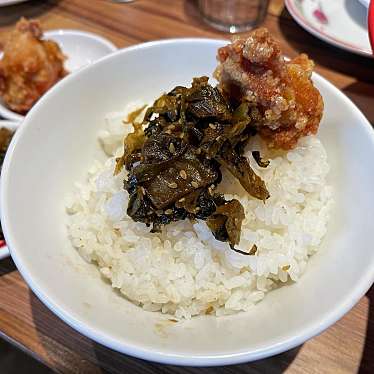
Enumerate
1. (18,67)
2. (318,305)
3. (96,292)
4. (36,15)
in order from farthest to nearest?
(36,15) < (18,67) < (96,292) < (318,305)

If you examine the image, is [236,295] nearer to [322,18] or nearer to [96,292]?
[96,292]

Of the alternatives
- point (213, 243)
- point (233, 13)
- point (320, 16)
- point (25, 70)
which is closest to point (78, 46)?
point (25, 70)

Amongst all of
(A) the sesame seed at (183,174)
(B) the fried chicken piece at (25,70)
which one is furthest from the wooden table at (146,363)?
(B) the fried chicken piece at (25,70)

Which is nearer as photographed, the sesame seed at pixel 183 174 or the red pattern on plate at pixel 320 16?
the sesame seed at pixel 183 174

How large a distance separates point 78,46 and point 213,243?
2.08m

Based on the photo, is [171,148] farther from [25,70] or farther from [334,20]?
[334,20]

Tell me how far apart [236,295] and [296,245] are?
0.93 ft

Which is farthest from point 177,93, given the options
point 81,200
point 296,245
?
point 296,245

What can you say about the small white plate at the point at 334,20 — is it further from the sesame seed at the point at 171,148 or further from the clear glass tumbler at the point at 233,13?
the sesame seed at the point at 171,148

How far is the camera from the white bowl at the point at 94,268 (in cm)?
134

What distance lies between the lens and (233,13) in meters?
3.27

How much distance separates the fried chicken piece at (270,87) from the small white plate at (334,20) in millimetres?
1197

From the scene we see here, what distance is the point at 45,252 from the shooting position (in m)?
1.64

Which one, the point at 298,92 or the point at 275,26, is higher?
the point at 298,92
